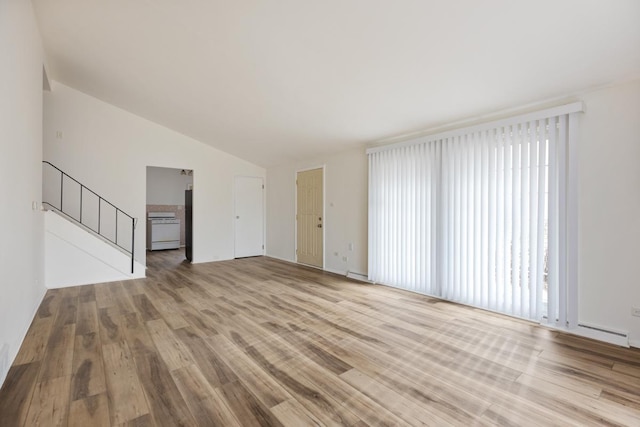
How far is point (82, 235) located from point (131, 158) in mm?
1867

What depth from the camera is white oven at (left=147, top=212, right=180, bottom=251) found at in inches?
357

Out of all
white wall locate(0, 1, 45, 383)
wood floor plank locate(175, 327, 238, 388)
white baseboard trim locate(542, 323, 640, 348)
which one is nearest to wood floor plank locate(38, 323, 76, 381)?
white wall locate(0, 1, 45, 383)

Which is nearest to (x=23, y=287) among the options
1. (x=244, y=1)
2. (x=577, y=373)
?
(x=244, y=1)

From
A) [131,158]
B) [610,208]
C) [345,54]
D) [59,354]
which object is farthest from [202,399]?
[131,158]

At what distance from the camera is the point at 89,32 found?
3453 mm

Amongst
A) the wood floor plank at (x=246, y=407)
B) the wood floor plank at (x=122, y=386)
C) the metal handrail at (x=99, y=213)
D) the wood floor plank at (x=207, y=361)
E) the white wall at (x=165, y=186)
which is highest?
Answer: the white wall at (x=165, y=186)

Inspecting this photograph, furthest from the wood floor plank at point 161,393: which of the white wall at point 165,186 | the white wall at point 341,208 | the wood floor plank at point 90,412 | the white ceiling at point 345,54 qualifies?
the white wall at point 165,186

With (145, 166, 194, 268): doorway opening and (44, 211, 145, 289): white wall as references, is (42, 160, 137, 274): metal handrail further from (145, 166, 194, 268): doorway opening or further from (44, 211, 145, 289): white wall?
(145, 166, 194, 268): doorway opening

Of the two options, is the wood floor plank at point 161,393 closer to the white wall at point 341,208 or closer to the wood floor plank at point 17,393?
the wood floor plank at point 17,393

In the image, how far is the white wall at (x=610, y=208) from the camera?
275 centimetres

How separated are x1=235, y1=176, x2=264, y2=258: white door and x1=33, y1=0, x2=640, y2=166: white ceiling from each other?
2860mm

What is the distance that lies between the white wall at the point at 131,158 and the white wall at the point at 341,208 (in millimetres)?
1553

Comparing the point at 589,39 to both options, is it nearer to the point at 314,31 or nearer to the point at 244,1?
the point at 314,31

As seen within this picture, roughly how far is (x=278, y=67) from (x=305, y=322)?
2945mm
